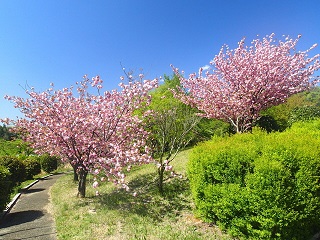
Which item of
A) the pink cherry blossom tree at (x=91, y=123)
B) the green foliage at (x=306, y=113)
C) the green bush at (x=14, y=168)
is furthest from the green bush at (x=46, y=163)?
the green foliage at (x=306, y=113)

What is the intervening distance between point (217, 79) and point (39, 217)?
12864 mm

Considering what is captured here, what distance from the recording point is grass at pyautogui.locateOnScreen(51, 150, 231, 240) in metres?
6.80

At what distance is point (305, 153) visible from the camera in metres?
5.15

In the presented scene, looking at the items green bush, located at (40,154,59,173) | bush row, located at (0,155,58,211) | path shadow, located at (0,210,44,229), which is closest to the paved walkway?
path shadow, located at (0,210,44,229)

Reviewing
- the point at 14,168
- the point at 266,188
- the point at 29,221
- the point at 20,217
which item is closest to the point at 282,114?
the point at 266,188

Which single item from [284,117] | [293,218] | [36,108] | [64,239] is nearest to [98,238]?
[64,239]

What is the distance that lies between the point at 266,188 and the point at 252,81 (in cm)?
1026

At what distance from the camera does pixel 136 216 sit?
822cm

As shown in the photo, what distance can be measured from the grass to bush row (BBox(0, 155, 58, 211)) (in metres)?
2.13

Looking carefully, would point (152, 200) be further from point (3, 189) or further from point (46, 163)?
point (46, 163)

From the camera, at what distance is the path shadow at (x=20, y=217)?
9.29 meters

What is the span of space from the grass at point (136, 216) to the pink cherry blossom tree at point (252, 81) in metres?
5.40

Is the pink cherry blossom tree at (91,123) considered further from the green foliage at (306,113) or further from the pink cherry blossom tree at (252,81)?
the green foliage at (306,113)

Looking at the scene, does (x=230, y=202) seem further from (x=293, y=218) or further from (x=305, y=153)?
(x=305, y=153)
